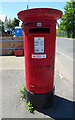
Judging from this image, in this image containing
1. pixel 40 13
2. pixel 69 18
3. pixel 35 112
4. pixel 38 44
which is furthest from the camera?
pixel 69 18

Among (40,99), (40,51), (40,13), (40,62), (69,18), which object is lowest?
(40,99)

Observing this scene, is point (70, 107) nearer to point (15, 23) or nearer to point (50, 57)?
point (50, 57)

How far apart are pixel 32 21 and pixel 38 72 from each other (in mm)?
1009

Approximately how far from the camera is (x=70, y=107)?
309 centimetres

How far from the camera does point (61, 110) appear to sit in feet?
9.78

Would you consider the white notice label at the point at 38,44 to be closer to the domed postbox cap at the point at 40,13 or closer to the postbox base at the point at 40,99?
the domed postbox cap at the point at 40,13

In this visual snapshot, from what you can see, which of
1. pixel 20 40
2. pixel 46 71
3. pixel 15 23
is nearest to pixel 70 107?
pixel 46 71

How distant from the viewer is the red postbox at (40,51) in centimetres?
259

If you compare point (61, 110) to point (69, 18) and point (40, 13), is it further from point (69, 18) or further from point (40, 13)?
point (69, 18)

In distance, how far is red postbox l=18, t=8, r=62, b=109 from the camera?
8.50ft

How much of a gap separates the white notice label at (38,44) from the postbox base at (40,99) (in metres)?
0.95

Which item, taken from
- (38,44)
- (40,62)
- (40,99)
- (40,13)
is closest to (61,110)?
(40,99)

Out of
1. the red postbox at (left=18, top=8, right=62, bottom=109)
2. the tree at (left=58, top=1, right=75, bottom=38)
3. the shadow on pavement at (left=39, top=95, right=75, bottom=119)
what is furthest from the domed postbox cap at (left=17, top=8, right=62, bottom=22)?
the tree at (left=58, top=1, right=75, bottom=38)

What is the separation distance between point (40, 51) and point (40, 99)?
104cm
